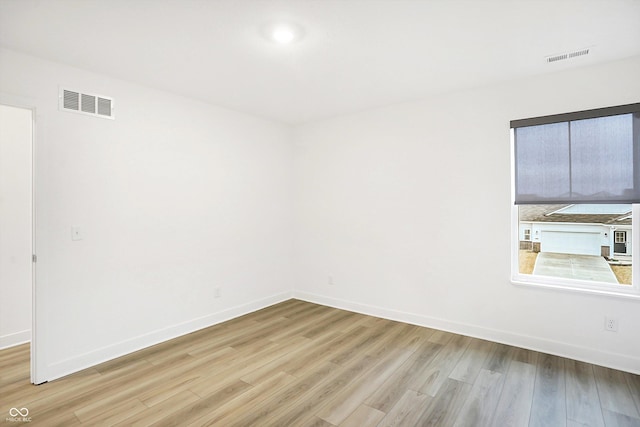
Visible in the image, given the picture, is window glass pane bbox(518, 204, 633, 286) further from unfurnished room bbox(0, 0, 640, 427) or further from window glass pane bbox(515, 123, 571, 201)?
window glass pane bbox(515, 123, 571, 201)

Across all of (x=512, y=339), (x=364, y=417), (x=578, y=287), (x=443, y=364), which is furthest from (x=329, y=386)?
(x=578, y=287)

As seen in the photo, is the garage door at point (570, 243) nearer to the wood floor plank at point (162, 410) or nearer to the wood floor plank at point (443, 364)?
the wood floor plank at point (443, 364)

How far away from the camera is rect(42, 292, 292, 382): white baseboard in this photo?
9.10ft

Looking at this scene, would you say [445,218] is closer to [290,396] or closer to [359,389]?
[359,389]

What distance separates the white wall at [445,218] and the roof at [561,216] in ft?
0.78

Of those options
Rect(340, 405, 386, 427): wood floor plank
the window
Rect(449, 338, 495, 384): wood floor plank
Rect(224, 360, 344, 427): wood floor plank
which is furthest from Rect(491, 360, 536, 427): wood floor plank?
Rect(224, 360, 344, 427): wood floor plank

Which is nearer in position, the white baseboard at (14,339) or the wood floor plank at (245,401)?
the wood floor plank at (245,401)

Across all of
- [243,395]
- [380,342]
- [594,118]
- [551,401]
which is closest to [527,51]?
[594,118]

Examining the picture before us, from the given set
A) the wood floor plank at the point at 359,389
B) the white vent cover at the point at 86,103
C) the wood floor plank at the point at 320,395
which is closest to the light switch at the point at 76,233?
the white vent cover at the point at 86,103

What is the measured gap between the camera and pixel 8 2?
198cm

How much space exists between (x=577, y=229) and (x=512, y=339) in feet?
→ 4.03

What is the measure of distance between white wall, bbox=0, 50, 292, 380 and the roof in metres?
3.16

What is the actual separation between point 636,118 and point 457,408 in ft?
9.11

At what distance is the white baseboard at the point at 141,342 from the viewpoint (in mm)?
2773
